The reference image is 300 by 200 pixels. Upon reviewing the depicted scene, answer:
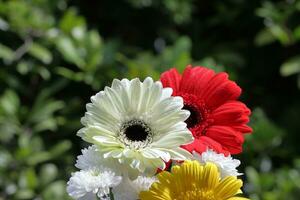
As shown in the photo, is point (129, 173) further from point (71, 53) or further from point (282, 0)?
point (282, 0)

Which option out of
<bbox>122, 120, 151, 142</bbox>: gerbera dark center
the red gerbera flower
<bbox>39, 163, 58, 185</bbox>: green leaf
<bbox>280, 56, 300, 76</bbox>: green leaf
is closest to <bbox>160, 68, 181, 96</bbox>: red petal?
the red gerbera flower

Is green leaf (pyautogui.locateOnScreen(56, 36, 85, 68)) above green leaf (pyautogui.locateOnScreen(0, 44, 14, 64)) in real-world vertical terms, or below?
below

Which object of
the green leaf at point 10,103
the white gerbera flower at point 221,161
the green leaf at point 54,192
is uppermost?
the green leaf at point 10,103

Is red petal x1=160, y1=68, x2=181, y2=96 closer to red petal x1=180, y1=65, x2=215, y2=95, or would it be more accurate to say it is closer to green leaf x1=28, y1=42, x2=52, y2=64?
red petal x1=180, y1=65, x2=215, y2=95

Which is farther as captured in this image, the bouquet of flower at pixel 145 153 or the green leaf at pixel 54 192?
the green leaf at pixel 54 192

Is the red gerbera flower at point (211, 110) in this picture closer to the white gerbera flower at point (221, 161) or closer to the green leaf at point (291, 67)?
the white gerbera flower at point (221, 161)

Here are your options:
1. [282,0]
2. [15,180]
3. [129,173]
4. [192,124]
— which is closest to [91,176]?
[129,173]

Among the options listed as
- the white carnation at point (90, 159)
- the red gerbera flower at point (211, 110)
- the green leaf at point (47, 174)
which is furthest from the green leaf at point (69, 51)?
the white carnation at point (90, 159)
